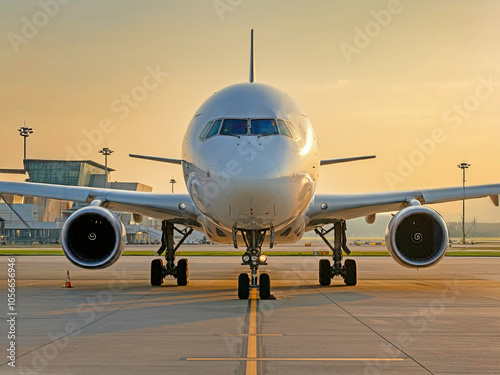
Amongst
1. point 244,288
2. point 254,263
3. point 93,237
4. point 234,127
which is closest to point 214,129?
point 234,127

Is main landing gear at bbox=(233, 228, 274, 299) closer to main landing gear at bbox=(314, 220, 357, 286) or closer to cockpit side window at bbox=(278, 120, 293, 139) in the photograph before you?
cockpit side window at bbox=(278, 120, 293, 139)

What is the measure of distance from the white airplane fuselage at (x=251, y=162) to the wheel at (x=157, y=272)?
4.76 metres

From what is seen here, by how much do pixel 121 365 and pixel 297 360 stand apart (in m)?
1.88

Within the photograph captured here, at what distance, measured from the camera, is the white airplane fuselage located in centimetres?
1186

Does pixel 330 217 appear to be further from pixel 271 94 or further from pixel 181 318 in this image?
pixel 181 318

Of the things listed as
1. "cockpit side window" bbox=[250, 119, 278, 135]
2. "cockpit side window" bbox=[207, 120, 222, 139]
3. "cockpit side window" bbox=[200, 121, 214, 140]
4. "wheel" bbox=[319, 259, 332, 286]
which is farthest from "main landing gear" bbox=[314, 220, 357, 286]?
"cockpit side window" bbox=[207, 120, 222, 139]

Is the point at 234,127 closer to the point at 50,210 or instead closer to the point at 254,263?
the point at 254,263

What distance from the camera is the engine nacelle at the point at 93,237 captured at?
15.5 metres

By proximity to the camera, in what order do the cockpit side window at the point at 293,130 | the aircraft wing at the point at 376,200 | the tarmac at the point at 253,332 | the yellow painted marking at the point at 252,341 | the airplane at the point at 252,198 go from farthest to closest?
the aircraft wing at the point at 376,200, the cockpit side window at the point at 293,130, the airplane at the point at 252,198, the tarmac at the point at 253,332, the yellow painted marking at the point at 252,341

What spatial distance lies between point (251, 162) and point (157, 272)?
7346 millimetres

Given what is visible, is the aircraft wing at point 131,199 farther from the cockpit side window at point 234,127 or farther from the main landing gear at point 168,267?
the cockpit side window at point 234,127

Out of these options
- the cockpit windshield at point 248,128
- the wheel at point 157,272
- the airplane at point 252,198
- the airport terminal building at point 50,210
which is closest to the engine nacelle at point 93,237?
the airplane at point 252,198

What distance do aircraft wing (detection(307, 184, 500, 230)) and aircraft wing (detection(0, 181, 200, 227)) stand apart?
10.3 feet

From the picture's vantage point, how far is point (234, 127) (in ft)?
41.8
